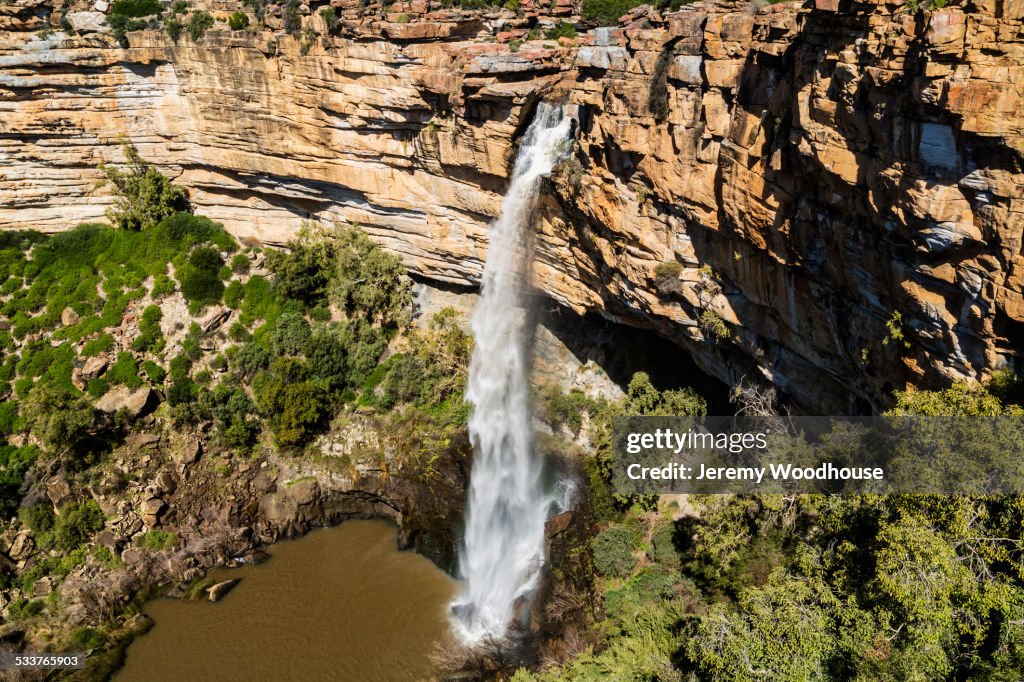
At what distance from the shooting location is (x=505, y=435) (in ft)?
95.7

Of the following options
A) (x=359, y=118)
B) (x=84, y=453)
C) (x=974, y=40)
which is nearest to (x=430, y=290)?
(x=359, y=118)

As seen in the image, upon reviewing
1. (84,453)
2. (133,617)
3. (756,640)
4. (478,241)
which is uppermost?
(478,241)

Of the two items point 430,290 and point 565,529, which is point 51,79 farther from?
point 565,529

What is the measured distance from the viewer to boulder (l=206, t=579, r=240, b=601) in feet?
82.5

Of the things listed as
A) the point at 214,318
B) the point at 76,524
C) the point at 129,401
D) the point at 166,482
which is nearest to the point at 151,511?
the point at 166,482

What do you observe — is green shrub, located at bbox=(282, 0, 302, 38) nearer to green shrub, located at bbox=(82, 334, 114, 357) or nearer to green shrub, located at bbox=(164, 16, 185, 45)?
green shrub, located at bbox=(164, 16, 185, 45)

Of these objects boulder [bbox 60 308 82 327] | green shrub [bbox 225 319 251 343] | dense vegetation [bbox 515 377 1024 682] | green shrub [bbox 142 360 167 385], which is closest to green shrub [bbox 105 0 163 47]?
boulder [bbox 60 308 82 327]

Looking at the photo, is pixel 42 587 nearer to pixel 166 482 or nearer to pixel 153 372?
pixel 166 482

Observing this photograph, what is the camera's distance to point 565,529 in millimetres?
24109

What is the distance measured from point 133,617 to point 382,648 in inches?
372

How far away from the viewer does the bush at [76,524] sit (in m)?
26.1

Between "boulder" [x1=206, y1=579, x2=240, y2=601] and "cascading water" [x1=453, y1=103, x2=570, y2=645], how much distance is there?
8.45 m

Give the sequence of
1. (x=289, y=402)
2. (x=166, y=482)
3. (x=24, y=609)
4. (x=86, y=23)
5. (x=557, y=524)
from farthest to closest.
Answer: (x=86, y=23) < (x=289, y=402) < (x=166, y=482) < (x=24, y=609) < (x=557, y=524)

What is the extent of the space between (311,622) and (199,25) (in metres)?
24.5
